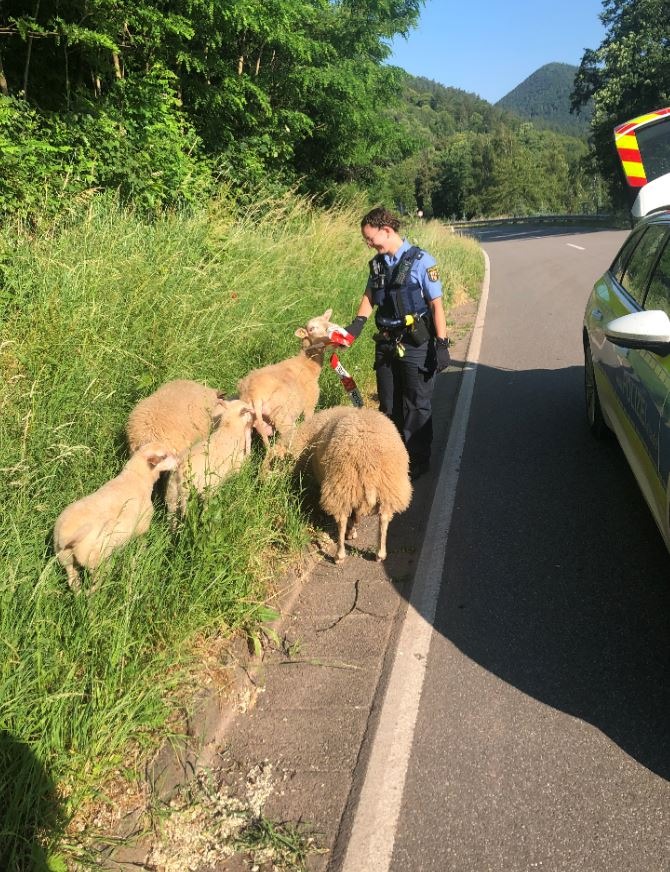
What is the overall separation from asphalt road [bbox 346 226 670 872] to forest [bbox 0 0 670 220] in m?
6.03

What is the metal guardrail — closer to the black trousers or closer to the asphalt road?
the black trousers

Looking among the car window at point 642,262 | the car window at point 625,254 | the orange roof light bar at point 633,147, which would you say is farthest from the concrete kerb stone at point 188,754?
the orange roof light bar at point 633,147

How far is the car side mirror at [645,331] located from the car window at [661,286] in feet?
3.20

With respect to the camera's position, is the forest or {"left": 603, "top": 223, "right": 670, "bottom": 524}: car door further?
the forest

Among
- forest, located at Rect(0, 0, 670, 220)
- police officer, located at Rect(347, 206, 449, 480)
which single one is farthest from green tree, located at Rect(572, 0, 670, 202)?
police officer, located at Rect(347, 206, 449, 480)

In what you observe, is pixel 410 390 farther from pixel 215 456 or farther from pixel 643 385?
pixel 643 385

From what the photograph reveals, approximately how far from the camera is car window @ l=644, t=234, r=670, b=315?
164 inches

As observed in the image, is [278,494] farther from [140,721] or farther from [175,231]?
[175,231]

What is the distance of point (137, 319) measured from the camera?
606cm

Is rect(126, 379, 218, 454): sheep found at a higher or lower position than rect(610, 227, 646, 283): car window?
lower

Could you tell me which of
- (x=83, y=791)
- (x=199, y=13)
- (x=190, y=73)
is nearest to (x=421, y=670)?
(x=83, y=791)

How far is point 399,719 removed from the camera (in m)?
3.20

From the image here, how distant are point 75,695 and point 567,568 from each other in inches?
124

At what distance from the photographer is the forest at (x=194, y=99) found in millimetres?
8758
